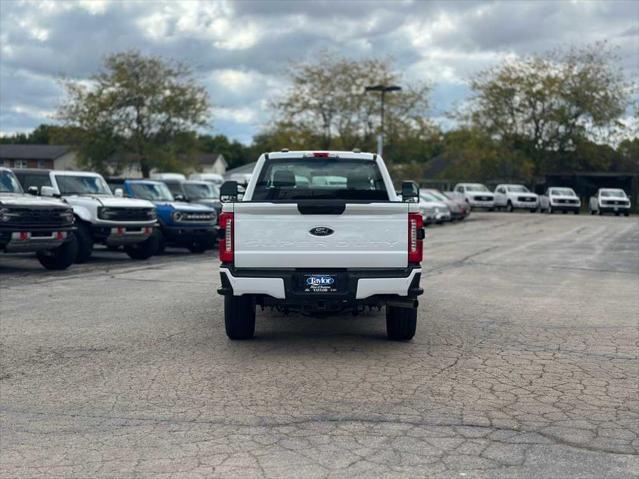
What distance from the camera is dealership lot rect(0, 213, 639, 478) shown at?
500 cm

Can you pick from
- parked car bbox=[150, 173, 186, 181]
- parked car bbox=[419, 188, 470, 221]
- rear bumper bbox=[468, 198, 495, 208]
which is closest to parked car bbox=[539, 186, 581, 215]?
rear bumper bbox=[468, 198, 495, 208]

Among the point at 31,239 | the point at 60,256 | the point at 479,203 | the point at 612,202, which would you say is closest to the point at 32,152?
the point at 479,203

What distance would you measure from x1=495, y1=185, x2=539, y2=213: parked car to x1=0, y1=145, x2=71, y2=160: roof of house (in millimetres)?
53378

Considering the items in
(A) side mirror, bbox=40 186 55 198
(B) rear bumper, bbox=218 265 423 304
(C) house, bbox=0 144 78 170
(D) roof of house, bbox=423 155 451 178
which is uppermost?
(C) house, bbox=0 144 78 170

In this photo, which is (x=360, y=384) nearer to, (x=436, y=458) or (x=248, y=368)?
(x=248, y=368)

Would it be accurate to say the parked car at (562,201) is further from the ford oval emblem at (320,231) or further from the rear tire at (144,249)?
the ford oval emblem at (320,231)

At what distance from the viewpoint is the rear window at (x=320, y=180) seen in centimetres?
904

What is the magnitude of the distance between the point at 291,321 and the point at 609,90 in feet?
196

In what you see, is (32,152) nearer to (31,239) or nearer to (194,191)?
(194,191)

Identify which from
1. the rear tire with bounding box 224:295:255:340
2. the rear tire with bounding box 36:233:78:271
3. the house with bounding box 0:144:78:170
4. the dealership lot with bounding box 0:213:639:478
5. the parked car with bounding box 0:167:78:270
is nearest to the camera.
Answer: the dealership lot with bounding box 0:213:639:478

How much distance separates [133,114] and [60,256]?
39.5m

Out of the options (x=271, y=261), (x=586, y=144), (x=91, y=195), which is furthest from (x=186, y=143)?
(x=271, y=261)

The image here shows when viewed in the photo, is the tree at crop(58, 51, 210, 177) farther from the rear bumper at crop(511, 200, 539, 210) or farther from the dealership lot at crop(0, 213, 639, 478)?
the dealership lot at crop(0, 213, 639, 478)

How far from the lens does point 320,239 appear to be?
26.0 feet
